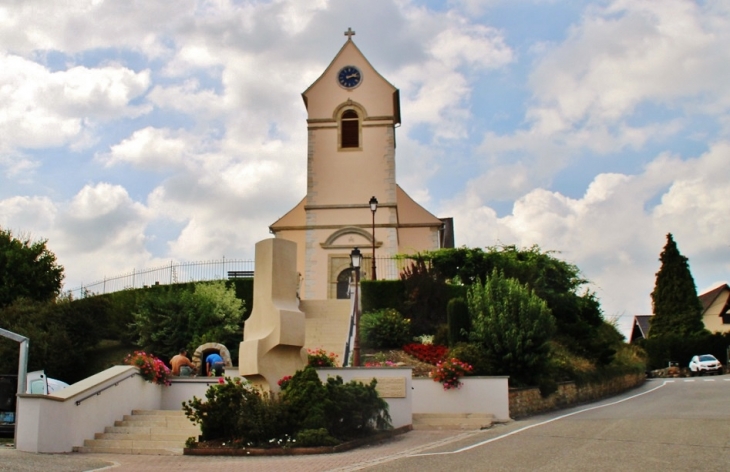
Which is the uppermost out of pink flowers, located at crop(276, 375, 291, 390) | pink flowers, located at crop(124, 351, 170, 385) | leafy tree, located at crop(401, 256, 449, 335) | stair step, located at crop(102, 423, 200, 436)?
leafy tree, located at crop(401, 256, 449, 335)

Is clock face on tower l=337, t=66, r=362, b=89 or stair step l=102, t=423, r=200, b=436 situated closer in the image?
stair step l=102, t=423, r=200, b=436

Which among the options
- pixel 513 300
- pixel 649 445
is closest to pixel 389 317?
pixel 513 300

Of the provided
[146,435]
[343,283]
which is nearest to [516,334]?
[146,435]

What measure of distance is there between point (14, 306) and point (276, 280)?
53.9 feet

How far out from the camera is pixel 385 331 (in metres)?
25.5

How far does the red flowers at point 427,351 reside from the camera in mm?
23172

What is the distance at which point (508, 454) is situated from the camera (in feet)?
36.5

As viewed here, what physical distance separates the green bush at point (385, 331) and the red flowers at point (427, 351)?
0.74 m

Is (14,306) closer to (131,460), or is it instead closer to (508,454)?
(131,460)

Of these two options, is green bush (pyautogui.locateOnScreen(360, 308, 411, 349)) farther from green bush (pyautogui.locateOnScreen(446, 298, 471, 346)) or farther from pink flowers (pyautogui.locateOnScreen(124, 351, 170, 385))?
pink flowers (pyautogui.locateOnScreen(124, 351, 170, 385))

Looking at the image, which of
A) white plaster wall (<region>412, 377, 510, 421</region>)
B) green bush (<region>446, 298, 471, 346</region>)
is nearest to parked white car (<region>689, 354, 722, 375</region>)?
green bush (<region>446, 298, 471, 346</region>)

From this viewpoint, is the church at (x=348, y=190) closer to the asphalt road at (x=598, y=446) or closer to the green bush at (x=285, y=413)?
the asphalt road at (x=598, y=446)

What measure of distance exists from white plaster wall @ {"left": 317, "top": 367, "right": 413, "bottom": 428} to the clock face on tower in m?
24.5

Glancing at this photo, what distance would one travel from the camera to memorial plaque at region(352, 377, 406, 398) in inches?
654
